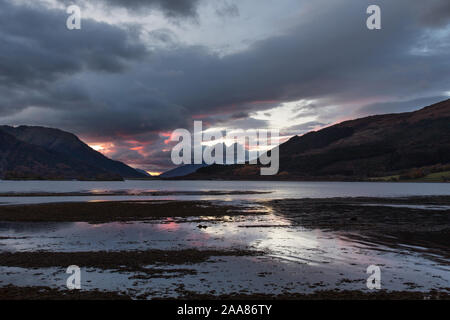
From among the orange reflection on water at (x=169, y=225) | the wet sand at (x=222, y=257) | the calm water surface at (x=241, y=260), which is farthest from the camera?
the orange reflection on water at (x=169, y=225)

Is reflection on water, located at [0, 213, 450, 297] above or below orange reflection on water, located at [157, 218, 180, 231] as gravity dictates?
above

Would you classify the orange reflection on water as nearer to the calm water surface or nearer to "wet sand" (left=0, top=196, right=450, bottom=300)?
the calm water surface

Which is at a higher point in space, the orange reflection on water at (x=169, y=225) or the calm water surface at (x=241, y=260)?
the calm water surface at (x=241, y=260)

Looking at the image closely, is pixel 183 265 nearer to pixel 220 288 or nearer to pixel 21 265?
pixel 220 288

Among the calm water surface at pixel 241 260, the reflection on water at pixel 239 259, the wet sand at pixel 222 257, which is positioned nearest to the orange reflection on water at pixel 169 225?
the reflection on water at pixel 239 259

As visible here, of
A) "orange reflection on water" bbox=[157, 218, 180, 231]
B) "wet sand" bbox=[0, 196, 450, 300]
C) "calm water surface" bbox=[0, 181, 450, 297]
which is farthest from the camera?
"orange reflection on water" bbox=[157, 218, 180, 231]

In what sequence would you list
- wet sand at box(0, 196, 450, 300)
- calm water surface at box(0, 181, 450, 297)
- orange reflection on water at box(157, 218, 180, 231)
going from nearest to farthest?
wet sand at box(0, 196, 450, 300), calm water surface at box(0, 181, 450, 297), orange reflection on water at box(157, 218, 180, 231)

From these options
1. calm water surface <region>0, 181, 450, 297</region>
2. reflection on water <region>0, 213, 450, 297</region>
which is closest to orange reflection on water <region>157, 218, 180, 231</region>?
reflection on water <region>0, 213, 450, 297</region>

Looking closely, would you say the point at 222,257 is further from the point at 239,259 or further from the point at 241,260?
the point at 241,260

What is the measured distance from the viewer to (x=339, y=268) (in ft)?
69.1

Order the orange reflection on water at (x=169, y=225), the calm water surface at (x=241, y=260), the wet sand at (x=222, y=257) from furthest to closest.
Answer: the orange reflection on water at (x=169, y=225) → the calm water surface at (x=241, y=260) → the wet sand at (x=222, y=257)

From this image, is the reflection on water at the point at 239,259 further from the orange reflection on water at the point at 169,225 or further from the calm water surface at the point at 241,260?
the orange reflection on water at the point at 169,225

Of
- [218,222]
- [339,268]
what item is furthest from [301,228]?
[339,268]
